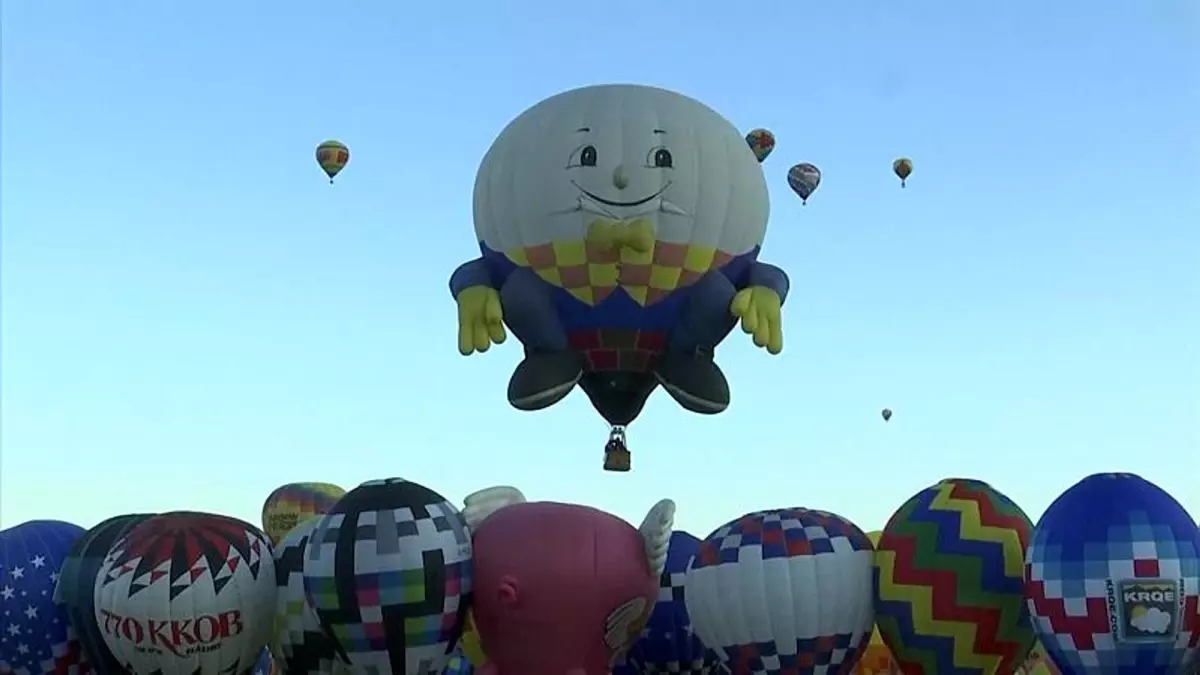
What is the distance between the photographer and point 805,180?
13.9 m

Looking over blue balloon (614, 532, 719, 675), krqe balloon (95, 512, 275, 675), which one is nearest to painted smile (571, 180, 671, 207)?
blue balloon (614, 532, 719, 675)

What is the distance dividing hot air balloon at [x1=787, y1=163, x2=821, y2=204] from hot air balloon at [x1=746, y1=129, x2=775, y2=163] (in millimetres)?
720

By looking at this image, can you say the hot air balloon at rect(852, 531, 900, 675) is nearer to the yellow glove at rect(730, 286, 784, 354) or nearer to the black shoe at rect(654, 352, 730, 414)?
the black shoe at rect(654, 352, 730, 414)

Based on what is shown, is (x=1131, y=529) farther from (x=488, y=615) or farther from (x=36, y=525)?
(x=36, y=525)

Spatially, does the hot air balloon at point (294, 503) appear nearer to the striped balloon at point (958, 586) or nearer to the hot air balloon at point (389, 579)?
the hot air balloon at point (389, 579)

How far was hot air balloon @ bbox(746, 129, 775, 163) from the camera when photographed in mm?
13234

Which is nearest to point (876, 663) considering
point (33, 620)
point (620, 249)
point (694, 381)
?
point (694, 381)

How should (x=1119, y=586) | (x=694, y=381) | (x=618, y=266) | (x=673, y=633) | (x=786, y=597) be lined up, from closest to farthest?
(x=1119, y=586), (x=786, y=597), (x=673, y=633), (x=618, y=266), (x=694, y=381)

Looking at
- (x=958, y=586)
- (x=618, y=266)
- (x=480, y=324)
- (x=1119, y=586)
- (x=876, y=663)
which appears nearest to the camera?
(x=1119, y=586)

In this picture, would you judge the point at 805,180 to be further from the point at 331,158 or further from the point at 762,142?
the point at 331,158

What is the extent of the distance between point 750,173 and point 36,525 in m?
5.02

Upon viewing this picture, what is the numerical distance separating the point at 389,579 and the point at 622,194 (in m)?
2.99

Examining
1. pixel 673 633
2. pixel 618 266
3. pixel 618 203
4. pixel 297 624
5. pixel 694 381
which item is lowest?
pixel 673 633

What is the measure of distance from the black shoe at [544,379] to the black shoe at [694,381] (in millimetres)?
589
